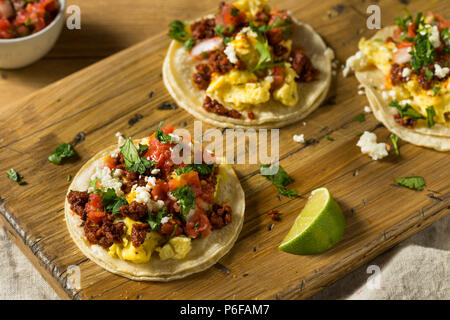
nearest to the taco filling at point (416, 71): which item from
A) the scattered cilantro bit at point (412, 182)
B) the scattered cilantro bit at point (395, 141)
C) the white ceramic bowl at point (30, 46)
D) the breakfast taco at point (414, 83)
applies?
the breakfast taco at point (414, 83)

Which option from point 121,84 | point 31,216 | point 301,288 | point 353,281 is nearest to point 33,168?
point 31,216

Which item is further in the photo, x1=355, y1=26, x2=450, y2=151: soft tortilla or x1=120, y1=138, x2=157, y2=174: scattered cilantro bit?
x1=355, y1=26, x2=450, y2=151: soft tortilla

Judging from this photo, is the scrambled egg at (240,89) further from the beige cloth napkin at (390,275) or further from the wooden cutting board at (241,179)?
the beige cloth napkin at (390,275)

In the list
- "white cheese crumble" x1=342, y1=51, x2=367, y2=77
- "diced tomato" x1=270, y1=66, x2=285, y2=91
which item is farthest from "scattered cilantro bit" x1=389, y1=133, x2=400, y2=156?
"diced tomato" x1=270, y1=66, x2=285, y2=91

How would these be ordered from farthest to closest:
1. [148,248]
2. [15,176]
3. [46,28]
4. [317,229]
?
[46,28] → [15,176] → [317,229] → [148,248]

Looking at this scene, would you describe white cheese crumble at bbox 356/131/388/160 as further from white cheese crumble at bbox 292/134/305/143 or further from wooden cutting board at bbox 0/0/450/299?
white cheese crumble at bbox 292/134/305/143

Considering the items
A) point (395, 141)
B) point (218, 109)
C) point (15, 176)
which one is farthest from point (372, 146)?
point (15, 176)

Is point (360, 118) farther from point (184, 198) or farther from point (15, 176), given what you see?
point (15, 176)
